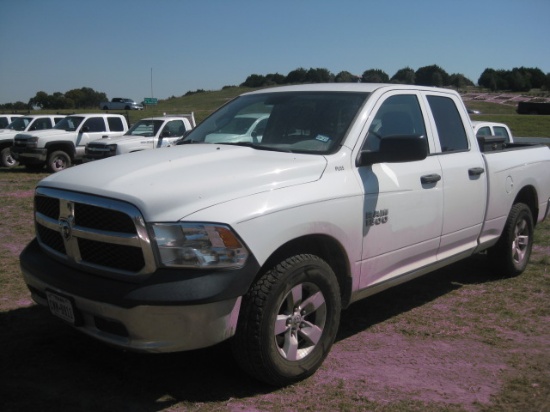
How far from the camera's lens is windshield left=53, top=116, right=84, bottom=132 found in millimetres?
19081

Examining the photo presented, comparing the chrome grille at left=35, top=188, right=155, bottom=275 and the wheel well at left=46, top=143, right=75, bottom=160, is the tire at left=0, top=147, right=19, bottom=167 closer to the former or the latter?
the wheel well at left=46, top=143, right=75, bottom=160

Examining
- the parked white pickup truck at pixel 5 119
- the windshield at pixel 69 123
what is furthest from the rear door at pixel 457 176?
the parked white pickup truck at pixel 5 119

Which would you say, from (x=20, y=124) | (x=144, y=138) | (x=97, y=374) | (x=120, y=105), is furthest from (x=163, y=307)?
(x=120, y=105)

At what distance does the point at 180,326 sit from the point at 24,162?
55.8 feet

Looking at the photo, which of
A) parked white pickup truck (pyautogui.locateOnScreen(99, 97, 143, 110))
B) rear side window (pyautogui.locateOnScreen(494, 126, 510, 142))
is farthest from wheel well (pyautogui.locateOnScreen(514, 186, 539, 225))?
parked white pickup truck (pyautogui.locateOnScreen(99, 97, 143, 110))

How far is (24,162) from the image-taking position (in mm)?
18125

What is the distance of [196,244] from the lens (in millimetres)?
2998

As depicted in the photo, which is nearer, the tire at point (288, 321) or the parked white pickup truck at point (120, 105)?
the tire at point (288, 321)

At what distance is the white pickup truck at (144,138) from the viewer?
16.4 meters

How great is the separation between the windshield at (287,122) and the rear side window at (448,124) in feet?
3.17

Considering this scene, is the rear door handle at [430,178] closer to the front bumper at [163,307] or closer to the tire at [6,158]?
the front bumper at [163,307]

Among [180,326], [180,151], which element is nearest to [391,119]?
[180,151]

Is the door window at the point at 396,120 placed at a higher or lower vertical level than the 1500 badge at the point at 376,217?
higher

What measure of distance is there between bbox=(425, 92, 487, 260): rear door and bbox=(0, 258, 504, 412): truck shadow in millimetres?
1057
